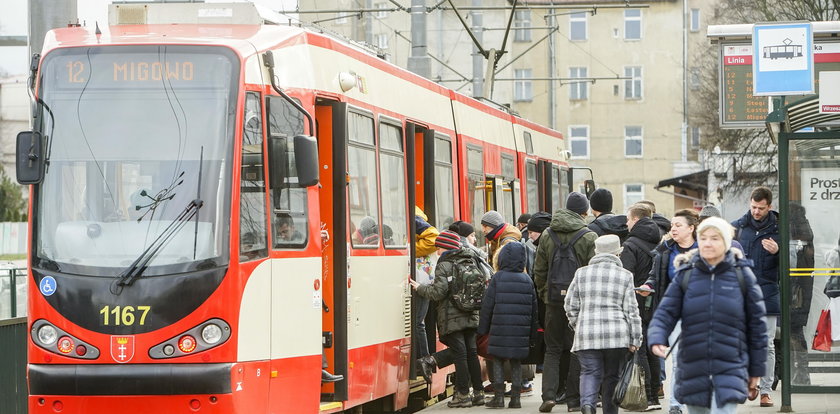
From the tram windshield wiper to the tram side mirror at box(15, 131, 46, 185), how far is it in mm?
923

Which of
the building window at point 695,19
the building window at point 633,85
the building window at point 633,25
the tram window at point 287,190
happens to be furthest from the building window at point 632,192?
the tram window at point 287,190

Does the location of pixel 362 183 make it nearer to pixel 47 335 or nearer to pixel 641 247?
pixel 641 247

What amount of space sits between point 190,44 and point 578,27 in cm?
5401

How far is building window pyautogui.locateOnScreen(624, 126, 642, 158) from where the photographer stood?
61531mm

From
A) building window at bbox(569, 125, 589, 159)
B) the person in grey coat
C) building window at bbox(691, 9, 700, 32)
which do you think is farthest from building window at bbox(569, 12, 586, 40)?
the person in grey coat

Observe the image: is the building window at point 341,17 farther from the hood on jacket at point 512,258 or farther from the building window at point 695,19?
the building window at point 695,19

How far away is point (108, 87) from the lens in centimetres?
898

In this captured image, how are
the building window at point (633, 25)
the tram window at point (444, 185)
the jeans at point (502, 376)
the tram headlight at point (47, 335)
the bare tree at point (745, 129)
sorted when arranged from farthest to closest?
the building window at point (633, 25) < the bare tree at point (745, 129) < the tram window at point (444, 185) < the jeans at point (502, 376) < the tram headlight at point (47, 335)

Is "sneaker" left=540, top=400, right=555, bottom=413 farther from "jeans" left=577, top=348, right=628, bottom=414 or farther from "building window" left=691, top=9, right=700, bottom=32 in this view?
"building window" left=691, top=9, right=700, bottom=32

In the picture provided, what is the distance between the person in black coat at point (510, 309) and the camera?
11727 millimetres

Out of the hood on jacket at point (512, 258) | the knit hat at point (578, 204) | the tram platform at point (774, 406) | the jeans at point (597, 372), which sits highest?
the knit hat at point (578, 204)

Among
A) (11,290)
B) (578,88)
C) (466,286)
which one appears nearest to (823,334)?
(466,286)

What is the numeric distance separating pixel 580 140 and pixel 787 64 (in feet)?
168

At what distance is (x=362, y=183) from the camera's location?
35.5 feet
